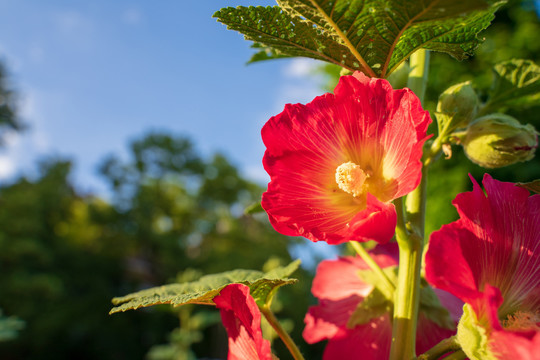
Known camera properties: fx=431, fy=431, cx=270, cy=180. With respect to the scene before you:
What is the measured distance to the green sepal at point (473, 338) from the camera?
0.40 m

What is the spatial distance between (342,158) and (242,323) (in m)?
0.24

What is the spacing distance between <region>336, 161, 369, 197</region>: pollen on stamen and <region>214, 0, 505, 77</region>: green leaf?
0.12 m

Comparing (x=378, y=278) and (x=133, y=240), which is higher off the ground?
(x=133, y=240)

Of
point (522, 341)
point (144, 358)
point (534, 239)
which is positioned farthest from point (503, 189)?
point (144, 358)

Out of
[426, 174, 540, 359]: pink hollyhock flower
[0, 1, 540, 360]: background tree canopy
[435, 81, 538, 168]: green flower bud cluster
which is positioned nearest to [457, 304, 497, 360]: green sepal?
[426, 174, 540, 359]: pink hollyhock flower

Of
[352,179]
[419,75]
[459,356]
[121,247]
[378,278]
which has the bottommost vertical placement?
[459,356]

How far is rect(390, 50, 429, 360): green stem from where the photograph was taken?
51 cm

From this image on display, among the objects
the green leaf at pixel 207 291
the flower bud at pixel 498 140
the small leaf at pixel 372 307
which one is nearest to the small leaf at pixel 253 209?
the green leaf at pixel 207 291

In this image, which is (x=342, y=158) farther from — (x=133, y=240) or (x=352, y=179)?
(x=133, y=240)

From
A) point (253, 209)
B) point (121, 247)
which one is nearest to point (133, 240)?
point (121, 247)

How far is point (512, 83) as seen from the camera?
2.31 ft

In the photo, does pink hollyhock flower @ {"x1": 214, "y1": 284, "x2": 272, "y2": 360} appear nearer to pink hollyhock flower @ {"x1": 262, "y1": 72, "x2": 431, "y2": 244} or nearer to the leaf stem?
pink hollyhock flower @ {"x1": 262, "y1": 72, "x2": 431, "y2": 244}

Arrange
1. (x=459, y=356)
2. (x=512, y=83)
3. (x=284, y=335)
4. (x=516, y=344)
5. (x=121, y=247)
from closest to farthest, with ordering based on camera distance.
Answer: (x=516, y=344) → (x=459, y=356) → (x=284, y=335) → (x=512, y=83) → (x=121, y=247)

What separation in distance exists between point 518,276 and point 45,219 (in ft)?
44.3
